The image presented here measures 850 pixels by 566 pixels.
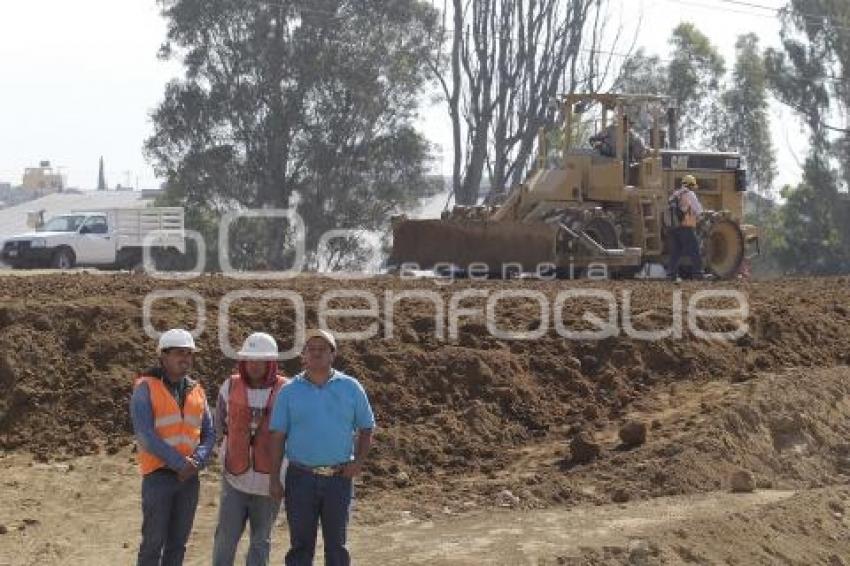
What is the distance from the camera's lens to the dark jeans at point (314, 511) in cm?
888

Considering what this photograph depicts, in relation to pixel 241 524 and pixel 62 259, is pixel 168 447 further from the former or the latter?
pixel 62 259

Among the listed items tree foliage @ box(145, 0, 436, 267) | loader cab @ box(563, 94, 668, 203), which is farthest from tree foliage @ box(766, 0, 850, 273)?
loader cab @ box(563, 94, 668, 203)

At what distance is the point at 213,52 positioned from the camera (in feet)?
140

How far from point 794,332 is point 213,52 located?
28.2 metres

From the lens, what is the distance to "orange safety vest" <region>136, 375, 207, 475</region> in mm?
8930

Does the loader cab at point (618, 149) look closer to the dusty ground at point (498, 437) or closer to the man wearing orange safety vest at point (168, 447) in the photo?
the dusty ground at point (498, 437)

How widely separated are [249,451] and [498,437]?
4.53m

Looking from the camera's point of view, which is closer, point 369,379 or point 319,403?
point 319,403

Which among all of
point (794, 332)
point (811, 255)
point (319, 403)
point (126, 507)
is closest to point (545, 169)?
point (794, 332)

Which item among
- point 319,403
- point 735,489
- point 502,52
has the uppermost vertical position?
point 502,52

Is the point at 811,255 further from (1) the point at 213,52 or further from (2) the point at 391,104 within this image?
(1) the point at 213,52

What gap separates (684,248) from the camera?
938 inches

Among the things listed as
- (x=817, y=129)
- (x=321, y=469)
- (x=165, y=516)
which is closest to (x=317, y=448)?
(x=321, y=469)

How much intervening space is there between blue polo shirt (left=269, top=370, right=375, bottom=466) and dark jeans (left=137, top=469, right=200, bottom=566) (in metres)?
0.69
